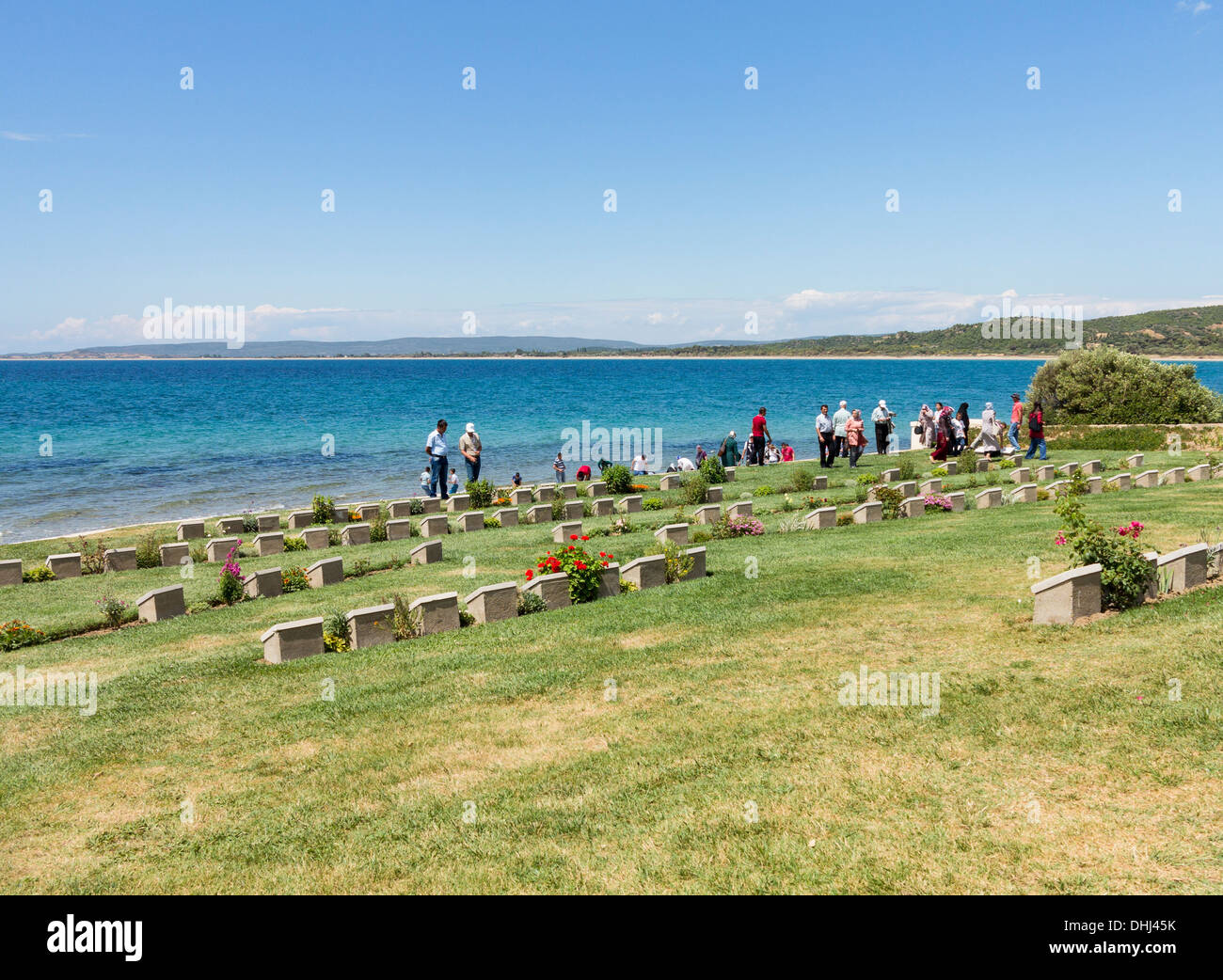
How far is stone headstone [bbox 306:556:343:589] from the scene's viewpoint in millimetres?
13859

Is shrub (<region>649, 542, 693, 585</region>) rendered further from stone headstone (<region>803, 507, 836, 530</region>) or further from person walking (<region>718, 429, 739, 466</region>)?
person walking (<region>718, 429, 739, 466</region>)

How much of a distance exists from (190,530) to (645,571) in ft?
41.5

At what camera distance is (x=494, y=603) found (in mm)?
11023

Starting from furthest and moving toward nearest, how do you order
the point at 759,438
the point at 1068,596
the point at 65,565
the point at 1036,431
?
the point at 759,438 → the point at 1036,431 → the point at 65,565 → the point at 1068,596

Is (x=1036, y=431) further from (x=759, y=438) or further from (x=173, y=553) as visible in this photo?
(x=173, y=553)

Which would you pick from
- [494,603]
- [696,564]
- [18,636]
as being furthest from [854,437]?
[18,636]

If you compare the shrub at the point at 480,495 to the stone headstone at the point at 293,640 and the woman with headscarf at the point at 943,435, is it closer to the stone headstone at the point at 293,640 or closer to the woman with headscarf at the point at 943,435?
the stone headstone at the point at 293,640

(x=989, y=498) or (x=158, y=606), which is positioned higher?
(x=989, y=498)

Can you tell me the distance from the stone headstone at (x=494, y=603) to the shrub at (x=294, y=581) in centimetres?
400

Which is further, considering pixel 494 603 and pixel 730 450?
pixel 730 450

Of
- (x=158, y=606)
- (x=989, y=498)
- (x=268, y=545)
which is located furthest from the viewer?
(x=989, y=498)

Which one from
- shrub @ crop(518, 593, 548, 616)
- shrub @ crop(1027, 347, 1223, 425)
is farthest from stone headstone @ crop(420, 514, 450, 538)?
shrub @ crop(1027, 347, 1223, 425)

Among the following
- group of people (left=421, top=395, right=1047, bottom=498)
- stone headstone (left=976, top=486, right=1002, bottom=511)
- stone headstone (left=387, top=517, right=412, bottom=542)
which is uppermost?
group of people (left=421, top=395, right=1047, bottom=498)
